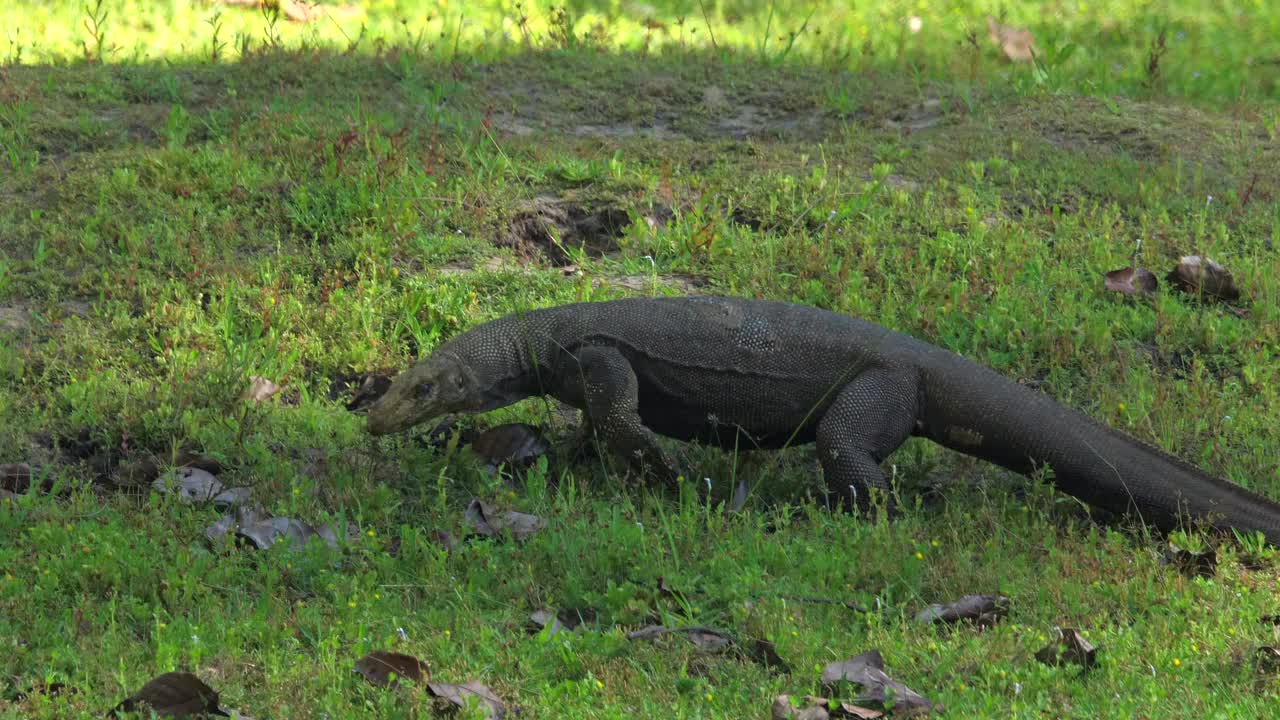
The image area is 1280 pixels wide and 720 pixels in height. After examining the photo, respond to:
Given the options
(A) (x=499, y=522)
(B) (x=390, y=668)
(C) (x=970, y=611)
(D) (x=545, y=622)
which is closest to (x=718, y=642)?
(D) (x=545, y=622)

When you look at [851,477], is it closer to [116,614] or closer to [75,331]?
[116,614]

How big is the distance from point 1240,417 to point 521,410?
116 inches

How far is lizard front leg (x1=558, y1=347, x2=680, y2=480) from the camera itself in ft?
17.4

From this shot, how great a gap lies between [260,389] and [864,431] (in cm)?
253

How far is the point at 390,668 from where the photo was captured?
3775mm

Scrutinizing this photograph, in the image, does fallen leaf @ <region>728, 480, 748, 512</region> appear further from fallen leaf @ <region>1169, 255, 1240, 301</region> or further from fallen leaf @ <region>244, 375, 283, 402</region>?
fallen leaf @ <region>1169, 255, 1240, 301</region>

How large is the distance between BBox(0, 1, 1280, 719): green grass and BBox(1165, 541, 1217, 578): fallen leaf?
9 centimetres

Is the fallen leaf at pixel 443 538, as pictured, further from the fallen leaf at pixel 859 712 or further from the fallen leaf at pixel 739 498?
the fallen leaf at pixel 859 712

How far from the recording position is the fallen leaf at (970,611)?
426cm

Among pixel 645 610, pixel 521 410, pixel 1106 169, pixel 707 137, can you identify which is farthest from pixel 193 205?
pixel 1106 169

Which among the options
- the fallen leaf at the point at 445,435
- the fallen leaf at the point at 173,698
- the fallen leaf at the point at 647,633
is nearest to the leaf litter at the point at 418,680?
the fallen leaf at the point at 173,698

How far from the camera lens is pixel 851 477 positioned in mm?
5227

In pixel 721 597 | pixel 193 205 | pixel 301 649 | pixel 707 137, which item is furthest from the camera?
pixel 707 137

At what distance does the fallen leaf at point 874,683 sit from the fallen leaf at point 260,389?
3.10 meters
